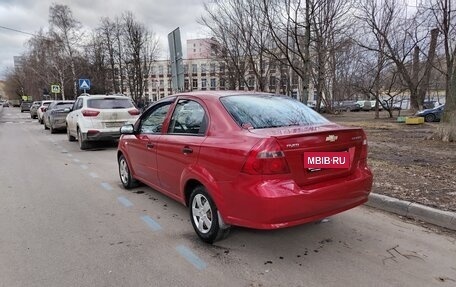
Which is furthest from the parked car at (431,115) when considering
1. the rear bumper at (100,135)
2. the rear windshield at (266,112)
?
the rear windshield at (266,112)

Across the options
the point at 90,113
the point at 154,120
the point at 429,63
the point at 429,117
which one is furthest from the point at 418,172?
the point at 429,117

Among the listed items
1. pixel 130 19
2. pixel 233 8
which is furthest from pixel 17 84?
pixel 233 8

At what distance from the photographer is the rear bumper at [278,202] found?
10.7 ft

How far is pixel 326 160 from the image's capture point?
3.58 metres

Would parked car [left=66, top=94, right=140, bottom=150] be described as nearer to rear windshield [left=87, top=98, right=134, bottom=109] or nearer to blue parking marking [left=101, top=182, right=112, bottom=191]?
rear windshield [left=87, top=98, right=134, bottom=109]

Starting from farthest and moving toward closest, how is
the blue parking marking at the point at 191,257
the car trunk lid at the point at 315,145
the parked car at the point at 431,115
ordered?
the parked car at the point at 431,115 < the blue parking marking at the point at 191,257 < the car trunk lid at the point at 315,145

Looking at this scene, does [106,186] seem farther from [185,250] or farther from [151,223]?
[185,250]

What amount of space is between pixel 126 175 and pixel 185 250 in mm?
2967

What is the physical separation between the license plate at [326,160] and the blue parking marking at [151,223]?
2.14 m

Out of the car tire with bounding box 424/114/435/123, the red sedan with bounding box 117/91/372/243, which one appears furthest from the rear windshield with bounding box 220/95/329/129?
the car tire with bounding box 424/114/435/123

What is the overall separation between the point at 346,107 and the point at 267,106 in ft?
172

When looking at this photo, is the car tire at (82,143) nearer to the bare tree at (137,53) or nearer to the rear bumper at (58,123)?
the rear bumper at (58,123)

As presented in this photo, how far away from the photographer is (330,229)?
4.45m

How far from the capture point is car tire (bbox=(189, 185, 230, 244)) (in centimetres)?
386
